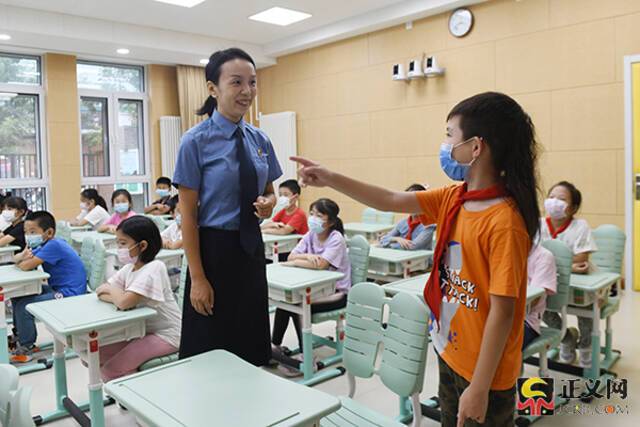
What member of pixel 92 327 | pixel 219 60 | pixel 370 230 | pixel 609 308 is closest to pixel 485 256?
pixel 219 60

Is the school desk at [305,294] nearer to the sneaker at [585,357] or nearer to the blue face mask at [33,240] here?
the sneaker at [585,357]

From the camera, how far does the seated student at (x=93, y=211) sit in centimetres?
629

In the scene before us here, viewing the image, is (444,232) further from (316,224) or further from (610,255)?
(610,255)

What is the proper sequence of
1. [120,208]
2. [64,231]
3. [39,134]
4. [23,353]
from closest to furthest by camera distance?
[23,353] < [64,231] < [120,208] < [39,134]

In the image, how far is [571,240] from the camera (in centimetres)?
352

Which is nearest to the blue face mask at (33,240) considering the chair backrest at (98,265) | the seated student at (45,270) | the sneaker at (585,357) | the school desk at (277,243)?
the seated student at (45,270)

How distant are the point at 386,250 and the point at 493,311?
123 inches

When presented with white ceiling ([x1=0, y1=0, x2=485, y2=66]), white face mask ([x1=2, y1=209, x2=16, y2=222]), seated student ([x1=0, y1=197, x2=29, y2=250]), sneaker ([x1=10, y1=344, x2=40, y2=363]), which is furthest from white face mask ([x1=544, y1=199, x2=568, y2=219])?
white face mask ([x1=2, y1=209, x2=16, y2=222])

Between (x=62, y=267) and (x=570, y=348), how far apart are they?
3605 mm

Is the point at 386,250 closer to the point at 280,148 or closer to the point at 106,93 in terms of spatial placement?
the point at 280,148

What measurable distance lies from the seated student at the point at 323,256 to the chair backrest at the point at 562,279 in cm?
130

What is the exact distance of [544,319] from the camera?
335 cm

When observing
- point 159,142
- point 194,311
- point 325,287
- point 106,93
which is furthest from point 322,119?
point 194,311

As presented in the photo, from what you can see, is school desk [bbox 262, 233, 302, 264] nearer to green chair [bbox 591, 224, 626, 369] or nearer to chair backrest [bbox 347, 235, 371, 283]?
chair backrest [bbox 347, 235, 371, 283]
